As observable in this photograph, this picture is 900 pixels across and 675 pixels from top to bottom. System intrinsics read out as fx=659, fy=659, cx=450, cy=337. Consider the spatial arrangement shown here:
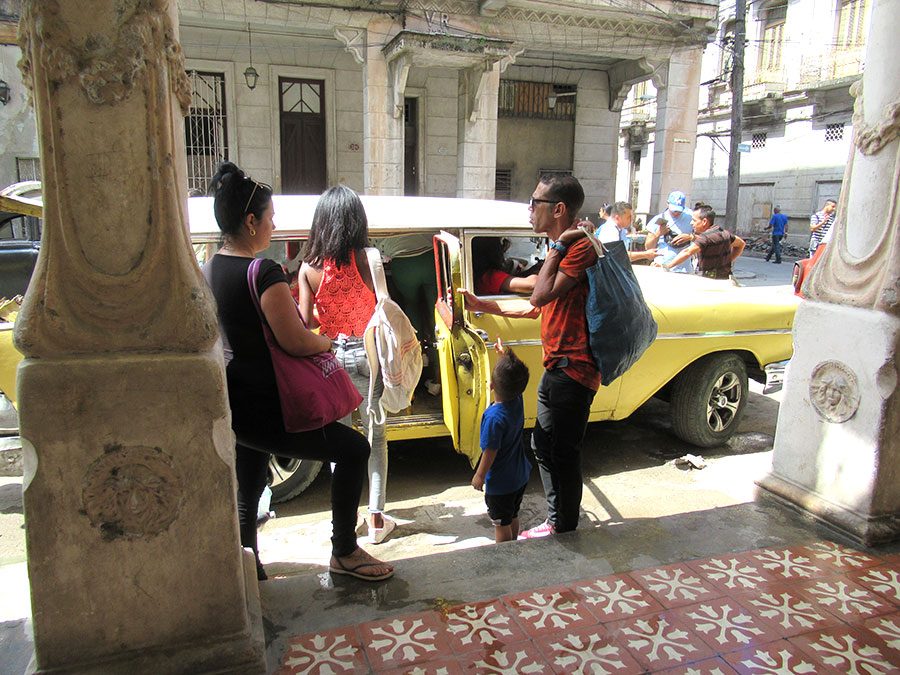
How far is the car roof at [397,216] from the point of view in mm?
4117

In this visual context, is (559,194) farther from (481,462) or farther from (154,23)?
(154,23)

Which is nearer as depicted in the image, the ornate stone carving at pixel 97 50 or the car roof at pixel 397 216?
the ornate stone carving at pixel 97 50

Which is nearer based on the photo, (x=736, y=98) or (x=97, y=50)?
(x=97, y=50)

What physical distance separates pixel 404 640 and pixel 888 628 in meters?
1.69

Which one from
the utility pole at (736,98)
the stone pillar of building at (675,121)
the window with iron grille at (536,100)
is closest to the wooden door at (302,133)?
the window with iron grille at (536,100)

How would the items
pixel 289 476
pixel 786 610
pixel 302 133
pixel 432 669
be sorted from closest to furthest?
pixel 432 669 < pixel 786 610 < pixel 289 476 < pixel 302 133

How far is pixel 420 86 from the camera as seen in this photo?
1362 centimetres

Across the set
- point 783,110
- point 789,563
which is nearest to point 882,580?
point 789,563

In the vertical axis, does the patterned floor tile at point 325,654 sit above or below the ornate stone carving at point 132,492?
below

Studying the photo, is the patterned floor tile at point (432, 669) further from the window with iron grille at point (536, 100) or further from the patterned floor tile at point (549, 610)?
the window with iron grille at point (536, 100)

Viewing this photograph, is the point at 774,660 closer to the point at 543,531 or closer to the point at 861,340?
the point at 543,531

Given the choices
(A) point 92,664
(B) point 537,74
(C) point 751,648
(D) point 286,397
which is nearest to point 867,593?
(C) point 751,648

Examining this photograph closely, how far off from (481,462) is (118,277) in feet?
6.25

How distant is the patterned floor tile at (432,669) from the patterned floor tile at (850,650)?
1.15 meters
